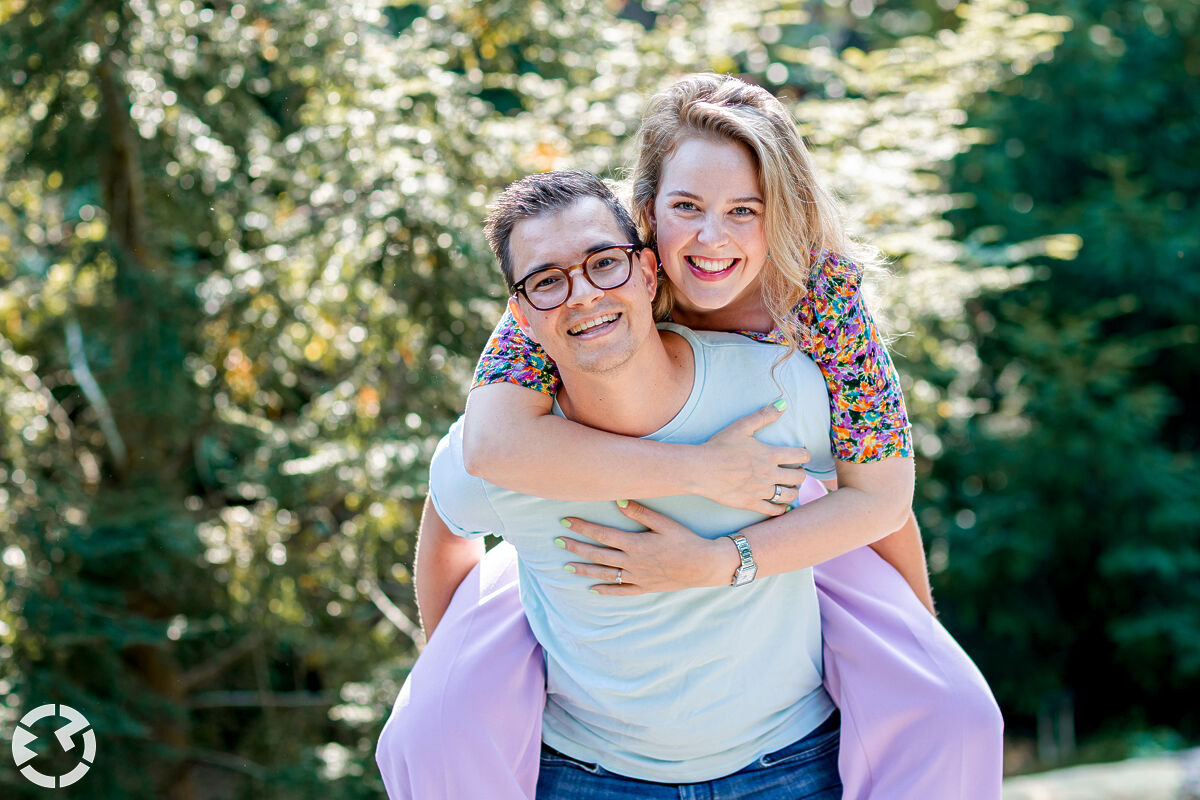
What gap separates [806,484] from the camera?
6.97ft

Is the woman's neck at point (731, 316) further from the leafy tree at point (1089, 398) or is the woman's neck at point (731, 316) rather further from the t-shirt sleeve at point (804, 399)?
the leafy tree at point (1089, 398)

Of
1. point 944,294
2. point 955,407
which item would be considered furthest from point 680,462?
point 955,407

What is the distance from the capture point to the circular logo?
3840mm

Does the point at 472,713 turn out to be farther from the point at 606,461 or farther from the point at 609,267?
the point at 609,267

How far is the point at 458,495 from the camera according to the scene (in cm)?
192

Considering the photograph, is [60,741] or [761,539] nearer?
[761,539]

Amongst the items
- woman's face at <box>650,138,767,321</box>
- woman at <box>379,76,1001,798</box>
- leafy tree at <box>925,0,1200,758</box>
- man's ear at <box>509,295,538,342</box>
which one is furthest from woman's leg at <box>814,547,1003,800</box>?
leafy tree at <box>925,0,1200,758</box>

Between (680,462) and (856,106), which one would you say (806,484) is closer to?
(680,462)

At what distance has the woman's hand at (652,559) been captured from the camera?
71.4 inches

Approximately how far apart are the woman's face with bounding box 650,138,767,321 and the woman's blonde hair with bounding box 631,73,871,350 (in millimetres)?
19

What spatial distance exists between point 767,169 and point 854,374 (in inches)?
14.4

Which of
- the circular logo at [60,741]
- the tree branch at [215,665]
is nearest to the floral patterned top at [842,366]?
the circular logo at [60,741]

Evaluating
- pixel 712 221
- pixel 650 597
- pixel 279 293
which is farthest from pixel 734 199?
pixel 279 293

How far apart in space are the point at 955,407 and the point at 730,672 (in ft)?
15.1
